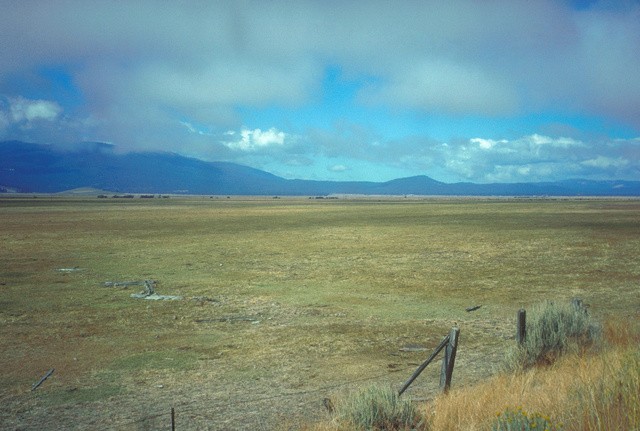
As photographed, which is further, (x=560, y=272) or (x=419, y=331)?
(x=560, y=272)

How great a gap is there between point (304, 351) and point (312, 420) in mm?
3642

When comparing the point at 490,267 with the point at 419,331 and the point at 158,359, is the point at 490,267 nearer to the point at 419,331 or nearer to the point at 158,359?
the point at 419,331

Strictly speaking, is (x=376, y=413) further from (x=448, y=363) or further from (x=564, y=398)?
(x=564, y=398)

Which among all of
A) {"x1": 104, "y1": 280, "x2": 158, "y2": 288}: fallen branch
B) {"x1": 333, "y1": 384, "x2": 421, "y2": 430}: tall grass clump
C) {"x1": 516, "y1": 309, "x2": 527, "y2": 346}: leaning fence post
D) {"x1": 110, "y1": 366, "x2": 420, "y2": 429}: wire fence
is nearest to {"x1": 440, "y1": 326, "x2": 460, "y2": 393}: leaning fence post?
{"x1": 333, "y1": 384, "x2": 421, "y2": 430}: tall grass clump

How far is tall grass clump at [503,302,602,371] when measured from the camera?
862 cm

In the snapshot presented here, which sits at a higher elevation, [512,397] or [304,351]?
[512,397]

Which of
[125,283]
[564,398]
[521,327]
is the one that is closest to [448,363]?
[564,398]

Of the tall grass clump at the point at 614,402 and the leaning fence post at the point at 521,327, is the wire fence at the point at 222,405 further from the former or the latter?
the tall grass clump at the point at 614,402

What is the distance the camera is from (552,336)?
897cm

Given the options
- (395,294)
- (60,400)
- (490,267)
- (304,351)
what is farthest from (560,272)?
(60,400)

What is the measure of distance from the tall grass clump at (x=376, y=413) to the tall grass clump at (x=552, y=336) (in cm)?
316

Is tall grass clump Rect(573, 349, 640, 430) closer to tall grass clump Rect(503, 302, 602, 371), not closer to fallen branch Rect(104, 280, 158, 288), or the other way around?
tall grass clump Rect(503, 302, 602, 371)

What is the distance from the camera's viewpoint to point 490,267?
2278cm

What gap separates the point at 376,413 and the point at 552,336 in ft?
15.9
